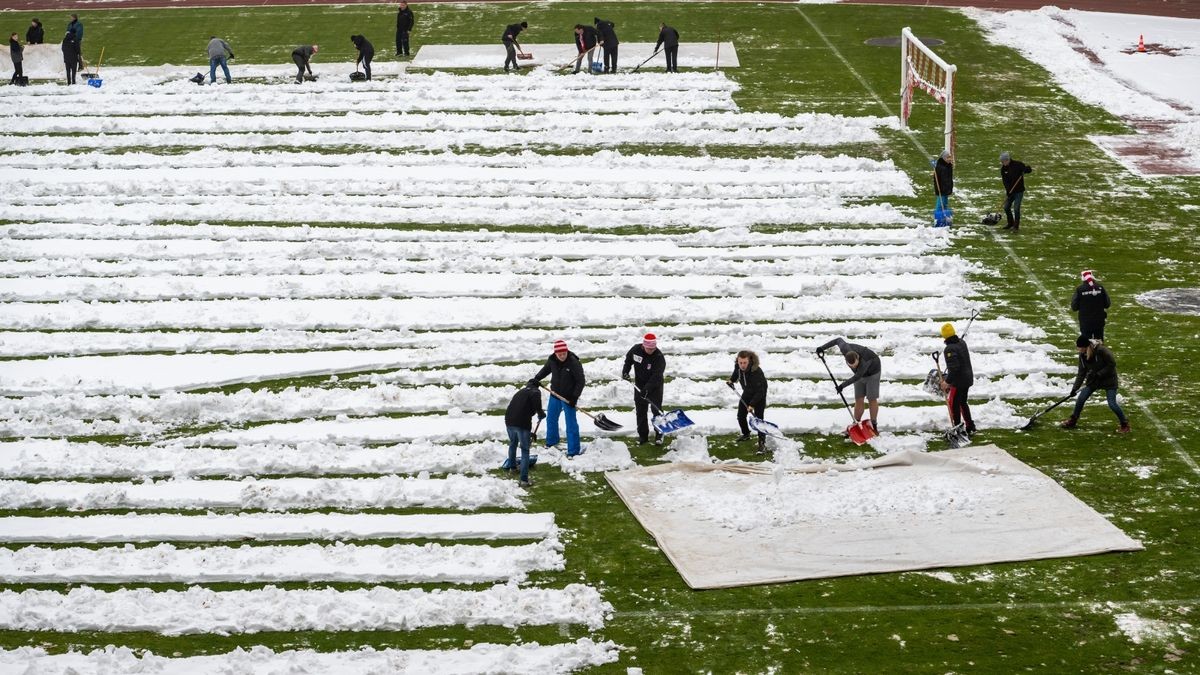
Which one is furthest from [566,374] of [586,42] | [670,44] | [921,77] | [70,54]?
[70,54]

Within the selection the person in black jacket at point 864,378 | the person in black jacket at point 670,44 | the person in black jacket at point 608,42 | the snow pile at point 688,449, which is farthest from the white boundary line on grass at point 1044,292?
the person in black jacket at point 608,42

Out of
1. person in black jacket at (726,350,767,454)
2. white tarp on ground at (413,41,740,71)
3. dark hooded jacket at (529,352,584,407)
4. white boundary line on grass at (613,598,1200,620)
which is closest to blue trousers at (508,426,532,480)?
dark hooded jacket at (529,352,584,407)

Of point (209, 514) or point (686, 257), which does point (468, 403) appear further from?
point (686, 257)

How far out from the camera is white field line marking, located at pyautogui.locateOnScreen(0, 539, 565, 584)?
14.9 metres

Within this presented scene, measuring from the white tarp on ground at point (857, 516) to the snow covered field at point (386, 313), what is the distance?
41.5 inches

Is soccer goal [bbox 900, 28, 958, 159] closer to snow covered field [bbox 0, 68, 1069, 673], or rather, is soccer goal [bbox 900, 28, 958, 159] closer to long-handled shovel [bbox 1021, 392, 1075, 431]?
snow covered field [bbox 0, 68, 1069, 673]

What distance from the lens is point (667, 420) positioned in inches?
715

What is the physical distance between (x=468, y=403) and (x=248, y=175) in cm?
1165

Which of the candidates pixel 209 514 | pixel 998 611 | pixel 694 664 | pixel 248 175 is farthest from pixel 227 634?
pixel 248 175

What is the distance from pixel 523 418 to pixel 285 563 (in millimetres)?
3202

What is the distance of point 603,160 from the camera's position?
96.5 feet

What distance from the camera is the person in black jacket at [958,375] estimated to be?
57.2 ft

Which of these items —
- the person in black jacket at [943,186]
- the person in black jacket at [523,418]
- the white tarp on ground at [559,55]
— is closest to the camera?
the person in black jacket at [523,418]

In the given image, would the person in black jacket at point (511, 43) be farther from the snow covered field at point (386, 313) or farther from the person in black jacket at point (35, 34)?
the person in black jacket at point (35, 34)
